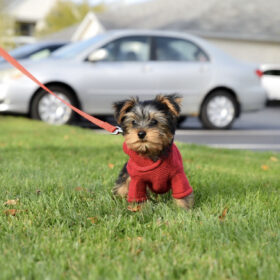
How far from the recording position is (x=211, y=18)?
31.2 meters

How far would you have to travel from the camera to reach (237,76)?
12.0 metres

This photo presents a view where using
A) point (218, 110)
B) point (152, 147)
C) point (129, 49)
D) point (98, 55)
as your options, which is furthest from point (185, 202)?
point (218, 110)

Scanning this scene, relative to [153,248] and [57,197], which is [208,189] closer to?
[57,197]

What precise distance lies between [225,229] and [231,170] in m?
2.93

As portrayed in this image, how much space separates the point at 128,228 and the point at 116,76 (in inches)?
314

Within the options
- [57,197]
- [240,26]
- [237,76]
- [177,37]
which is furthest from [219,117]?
[240,26]

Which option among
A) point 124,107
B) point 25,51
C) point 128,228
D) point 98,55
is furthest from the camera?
point 25,51

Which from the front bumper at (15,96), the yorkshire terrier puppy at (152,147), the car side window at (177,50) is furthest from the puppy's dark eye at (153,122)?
the car side window at (177,50)

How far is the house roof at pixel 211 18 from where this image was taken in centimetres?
2959

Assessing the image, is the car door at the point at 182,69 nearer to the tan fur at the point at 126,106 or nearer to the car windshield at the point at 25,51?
the car windshield at the point at 25,51

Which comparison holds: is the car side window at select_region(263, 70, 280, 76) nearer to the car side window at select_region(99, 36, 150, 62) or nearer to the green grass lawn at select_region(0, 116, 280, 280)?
the car side window at select_region(99, 36, 150, 62)

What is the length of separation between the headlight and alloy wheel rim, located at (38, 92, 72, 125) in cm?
71

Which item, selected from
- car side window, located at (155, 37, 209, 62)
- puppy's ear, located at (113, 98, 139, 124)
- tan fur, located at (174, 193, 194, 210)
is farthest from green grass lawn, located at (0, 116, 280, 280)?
car side window, located at (155, 37, 209, 62)

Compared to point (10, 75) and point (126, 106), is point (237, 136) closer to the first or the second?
point (10, 75)
